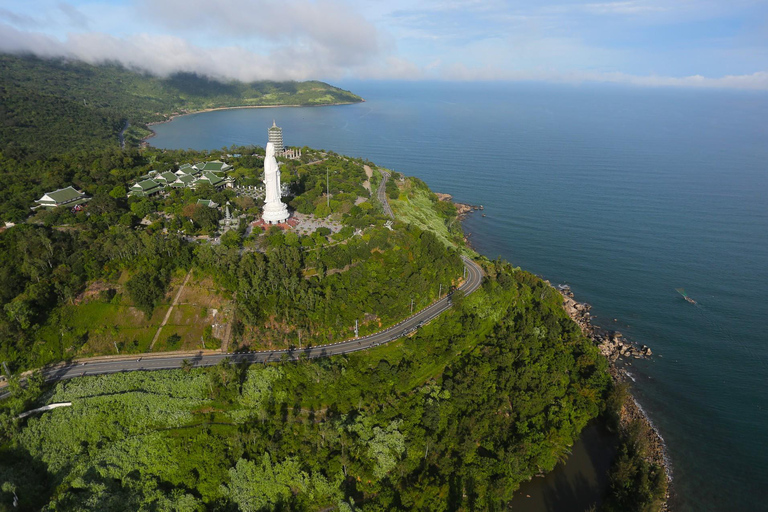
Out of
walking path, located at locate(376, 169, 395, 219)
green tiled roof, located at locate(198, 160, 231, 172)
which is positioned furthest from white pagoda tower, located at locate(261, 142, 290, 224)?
green tiled roof, located at locate(198, 160, 231, 172)

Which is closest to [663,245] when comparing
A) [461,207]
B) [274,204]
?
[461,207]

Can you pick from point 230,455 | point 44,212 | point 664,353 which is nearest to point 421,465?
point 230,455

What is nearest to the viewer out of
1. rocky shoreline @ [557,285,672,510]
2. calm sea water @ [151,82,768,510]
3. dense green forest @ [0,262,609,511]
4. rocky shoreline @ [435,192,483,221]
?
dense green forest @ [0,262,609,511]

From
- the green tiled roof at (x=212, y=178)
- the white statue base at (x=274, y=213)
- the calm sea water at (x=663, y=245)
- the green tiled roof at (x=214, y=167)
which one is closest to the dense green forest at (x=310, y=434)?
the calm sea water at (x=663, y=245)

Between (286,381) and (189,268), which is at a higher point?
(189,268)

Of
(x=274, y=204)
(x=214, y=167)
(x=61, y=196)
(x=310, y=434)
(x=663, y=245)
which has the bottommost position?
(x=310, y=434)

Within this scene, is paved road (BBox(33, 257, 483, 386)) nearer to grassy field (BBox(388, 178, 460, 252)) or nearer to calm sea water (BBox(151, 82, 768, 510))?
grassy field (BBox(388, 178, 460, 252))

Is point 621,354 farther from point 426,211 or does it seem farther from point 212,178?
point 212,178
